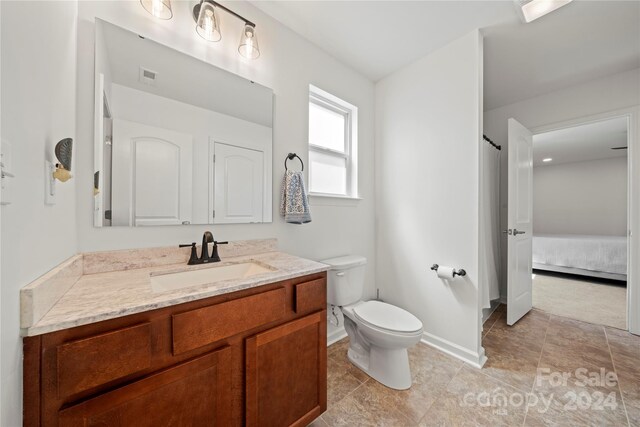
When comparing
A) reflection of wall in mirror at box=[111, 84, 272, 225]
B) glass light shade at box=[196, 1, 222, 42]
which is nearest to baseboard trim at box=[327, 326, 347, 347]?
reflection of wall in mirror at box=[111, 84, 272, 225]

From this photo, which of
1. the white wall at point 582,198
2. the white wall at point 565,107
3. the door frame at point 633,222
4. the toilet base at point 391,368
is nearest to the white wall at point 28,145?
the toilet base at point 391,368

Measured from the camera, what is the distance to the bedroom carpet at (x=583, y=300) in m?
2.46

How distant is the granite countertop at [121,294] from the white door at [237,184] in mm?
385

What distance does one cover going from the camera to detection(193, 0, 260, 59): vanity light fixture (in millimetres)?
1340

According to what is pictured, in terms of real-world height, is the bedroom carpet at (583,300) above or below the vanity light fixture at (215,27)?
below

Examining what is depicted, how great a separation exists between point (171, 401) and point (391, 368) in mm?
1288

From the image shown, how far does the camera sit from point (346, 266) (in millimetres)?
1828

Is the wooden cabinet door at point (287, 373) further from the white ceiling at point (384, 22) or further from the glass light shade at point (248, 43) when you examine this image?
the white ceiling at point (384, 22)

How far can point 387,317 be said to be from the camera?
1652 millimetres

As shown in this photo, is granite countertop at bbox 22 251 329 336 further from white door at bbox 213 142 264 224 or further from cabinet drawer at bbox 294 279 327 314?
white door at bbox 213 142 264 224

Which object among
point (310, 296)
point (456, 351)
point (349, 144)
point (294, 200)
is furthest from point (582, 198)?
point (310, 296)

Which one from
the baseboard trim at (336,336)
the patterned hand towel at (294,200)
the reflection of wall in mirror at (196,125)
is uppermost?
the reflection of wall in mirror at (196,125)

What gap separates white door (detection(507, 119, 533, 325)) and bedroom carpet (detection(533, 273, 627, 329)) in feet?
1.46

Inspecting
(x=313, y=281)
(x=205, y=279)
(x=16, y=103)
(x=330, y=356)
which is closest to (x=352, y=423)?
(x=330, y=356)
